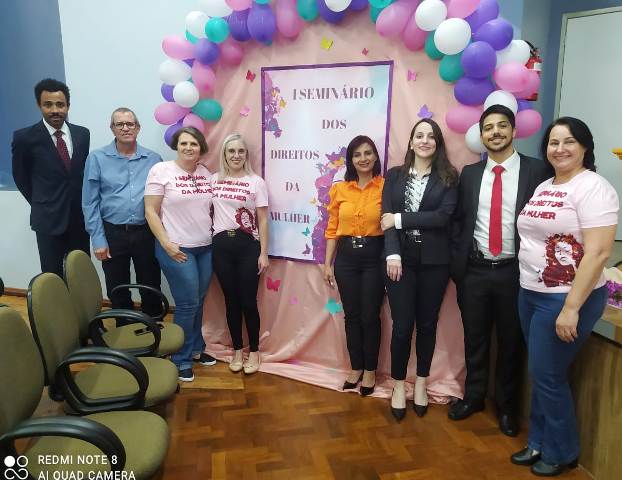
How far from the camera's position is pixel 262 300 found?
3.17m

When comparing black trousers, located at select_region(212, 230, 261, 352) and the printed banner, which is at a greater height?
the printed banner

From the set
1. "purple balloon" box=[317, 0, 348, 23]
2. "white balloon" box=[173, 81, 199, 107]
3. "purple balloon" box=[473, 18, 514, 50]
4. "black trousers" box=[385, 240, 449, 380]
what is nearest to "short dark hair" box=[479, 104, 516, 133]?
"purple balloon" box=[473, 18, 514, 50]

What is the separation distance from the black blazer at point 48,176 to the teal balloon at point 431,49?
2.10 meters

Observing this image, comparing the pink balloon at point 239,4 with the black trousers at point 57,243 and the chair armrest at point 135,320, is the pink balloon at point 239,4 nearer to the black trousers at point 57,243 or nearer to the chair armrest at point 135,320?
the black trousers at point 57,243

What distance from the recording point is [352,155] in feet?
8.25

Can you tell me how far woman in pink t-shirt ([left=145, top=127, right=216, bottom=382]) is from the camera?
107 inches

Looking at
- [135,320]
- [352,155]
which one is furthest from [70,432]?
[352,155]

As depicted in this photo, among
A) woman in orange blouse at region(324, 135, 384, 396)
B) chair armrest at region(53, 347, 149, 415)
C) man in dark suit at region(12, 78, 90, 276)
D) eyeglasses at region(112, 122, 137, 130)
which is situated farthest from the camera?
man in dark suit at region(12, 78, 90, 276)

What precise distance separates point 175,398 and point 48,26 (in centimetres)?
329

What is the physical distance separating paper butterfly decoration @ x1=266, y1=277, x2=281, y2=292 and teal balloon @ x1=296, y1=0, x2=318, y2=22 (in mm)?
1563

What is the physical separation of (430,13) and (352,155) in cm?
75

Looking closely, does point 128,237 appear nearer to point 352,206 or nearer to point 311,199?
point 311,199

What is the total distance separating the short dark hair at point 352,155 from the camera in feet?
8.20

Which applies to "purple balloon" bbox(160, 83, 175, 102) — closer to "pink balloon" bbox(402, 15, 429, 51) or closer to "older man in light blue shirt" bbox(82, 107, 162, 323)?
"older man in light blue shirt" bbox(82, 107, 162, 323)
